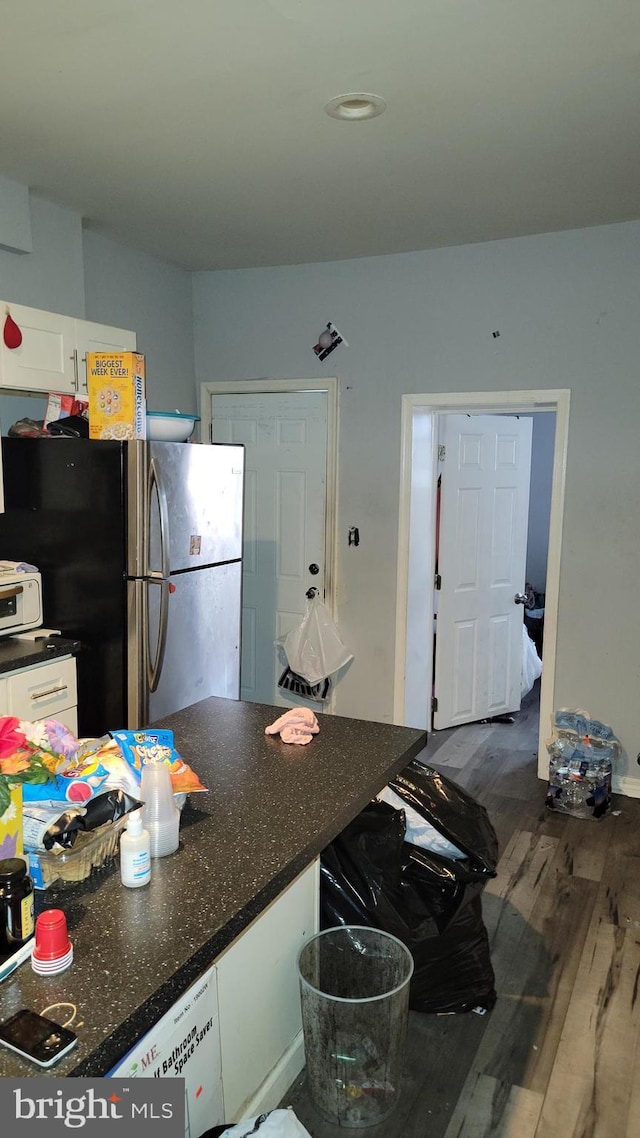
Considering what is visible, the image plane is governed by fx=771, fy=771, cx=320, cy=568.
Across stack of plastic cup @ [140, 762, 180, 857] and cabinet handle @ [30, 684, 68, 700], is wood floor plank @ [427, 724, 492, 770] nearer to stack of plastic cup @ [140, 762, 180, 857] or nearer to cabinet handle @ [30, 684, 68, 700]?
cabinet handle @ [30, 684, 68, 700]

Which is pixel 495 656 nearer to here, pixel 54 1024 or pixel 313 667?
pixel 313 667

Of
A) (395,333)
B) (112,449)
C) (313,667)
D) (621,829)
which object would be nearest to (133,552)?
(112,449)

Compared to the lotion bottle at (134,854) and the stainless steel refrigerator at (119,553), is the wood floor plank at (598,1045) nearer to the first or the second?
the lotion bottle at (134,854)

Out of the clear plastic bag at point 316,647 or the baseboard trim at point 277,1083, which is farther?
the clear plastic bag at point 316,647

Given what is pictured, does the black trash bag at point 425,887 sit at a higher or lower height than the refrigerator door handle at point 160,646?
lower

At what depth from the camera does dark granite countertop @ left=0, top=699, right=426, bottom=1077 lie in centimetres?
101

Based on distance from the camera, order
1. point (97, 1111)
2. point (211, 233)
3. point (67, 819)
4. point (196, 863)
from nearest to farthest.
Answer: point (97, 1111) < point (67, 819) < point (196, 863) < point (211, 233)

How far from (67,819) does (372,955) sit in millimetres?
937

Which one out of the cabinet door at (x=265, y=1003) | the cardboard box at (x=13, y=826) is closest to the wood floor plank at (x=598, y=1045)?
the cabinet door at (x=265, y=1003)

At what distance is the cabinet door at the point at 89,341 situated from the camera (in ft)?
10.1

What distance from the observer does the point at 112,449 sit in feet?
9.41

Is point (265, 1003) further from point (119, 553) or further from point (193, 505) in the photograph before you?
point (193, 505)

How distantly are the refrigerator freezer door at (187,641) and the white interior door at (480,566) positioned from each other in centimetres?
139

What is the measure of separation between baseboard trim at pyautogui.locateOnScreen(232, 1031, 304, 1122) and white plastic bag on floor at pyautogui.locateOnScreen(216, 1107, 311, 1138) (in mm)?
305
